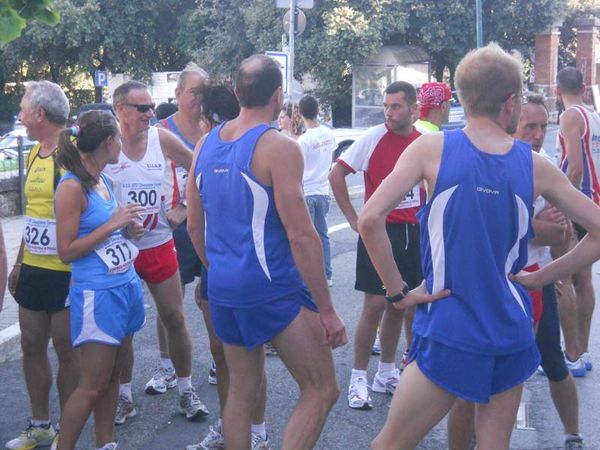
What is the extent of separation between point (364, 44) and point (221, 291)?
3359cm

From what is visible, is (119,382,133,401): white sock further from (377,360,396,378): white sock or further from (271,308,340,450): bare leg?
(271,308,340,450): bare leg

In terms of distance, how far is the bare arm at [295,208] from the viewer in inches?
147

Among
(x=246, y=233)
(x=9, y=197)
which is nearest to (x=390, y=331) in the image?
(x=246, y=233)

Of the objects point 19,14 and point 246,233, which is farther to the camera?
point 19,14

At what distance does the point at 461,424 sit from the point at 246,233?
1192 millimetres

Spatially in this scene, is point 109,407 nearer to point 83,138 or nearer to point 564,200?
point 83,138

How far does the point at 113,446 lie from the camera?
4648 mm

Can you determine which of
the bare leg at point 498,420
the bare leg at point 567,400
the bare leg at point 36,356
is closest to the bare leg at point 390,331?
the bare leg at point 567,400

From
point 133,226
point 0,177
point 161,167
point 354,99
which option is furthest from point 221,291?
point 354,99

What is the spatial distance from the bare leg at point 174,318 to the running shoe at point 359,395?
1.04m

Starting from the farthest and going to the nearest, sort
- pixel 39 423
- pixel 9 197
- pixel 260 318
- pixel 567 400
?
pixel 9 197 → pixel 39 423 → pixel 567 400 → pixel 260 318

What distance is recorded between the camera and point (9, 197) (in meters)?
13.8

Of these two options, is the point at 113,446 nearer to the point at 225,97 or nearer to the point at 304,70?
the point at 225,97

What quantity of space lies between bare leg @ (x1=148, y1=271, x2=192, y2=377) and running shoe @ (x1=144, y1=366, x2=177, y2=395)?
0.51 metres
